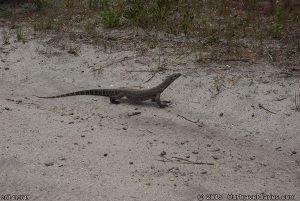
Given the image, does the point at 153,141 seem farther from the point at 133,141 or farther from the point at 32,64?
the point at 32,64

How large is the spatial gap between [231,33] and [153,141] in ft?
12.8

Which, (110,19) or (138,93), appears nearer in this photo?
(138,93)

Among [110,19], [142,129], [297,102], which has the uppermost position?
[110,19]

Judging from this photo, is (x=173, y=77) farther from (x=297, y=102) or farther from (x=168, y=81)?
(x=297, y=102)

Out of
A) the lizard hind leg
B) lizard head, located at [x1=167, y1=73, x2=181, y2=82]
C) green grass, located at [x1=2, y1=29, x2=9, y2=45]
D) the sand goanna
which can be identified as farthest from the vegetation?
the lizard hind leg

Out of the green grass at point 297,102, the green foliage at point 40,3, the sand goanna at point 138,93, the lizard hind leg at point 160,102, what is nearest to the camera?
the green grass at point 297,102

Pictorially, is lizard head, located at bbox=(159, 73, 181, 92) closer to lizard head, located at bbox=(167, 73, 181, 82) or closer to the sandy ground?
lizard head, located at bbox=(167, 73, 181, 82)

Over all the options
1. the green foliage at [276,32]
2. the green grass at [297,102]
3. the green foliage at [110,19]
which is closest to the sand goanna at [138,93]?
the green grass at [297,102]

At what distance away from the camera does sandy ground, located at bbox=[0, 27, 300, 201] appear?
5.85 metres

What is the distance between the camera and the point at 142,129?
24.0 ft

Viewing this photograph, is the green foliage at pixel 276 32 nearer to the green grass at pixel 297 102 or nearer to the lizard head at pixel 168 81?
the green grass at pixel 297 102

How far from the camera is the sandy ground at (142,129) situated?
Answer: 5.85 metres

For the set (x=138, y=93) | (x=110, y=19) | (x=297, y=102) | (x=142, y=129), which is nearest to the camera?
(x=142, y=129)

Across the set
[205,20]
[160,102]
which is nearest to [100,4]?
[205,20]
